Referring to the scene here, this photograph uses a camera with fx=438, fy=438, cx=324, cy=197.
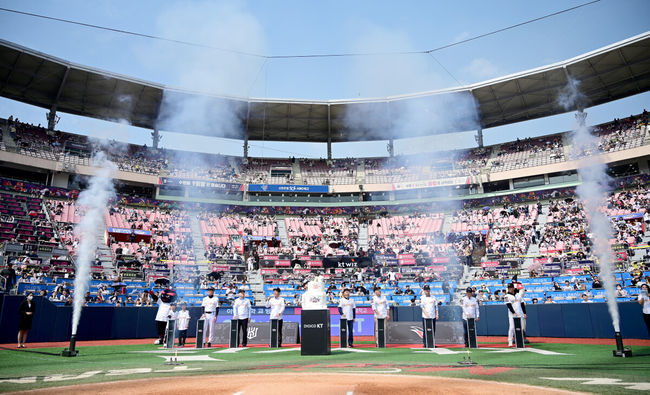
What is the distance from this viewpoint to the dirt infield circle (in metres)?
5.61

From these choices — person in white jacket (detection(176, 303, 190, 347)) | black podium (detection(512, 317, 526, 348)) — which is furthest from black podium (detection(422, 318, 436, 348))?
person in white jacket (detection(176, 303, 190, 347))

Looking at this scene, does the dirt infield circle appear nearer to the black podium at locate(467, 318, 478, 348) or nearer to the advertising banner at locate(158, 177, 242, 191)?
the black podium at locate(467, 318, 478, 348)

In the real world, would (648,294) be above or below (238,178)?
below

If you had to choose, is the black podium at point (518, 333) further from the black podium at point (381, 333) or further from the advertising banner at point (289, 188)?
the advertising banner at point (289, 188)

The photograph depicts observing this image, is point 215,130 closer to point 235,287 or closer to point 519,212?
point 235,287

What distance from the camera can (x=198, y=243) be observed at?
1431 inches

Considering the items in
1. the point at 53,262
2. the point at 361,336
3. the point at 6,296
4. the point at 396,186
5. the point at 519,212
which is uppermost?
the point at 396,186

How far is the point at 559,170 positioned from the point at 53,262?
131 feet

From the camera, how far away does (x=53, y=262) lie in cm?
2639

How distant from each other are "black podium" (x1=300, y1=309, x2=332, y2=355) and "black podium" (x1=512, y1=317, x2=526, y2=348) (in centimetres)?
599

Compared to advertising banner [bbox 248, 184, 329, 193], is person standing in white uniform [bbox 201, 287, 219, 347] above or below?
below

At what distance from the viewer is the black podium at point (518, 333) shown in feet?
43.1

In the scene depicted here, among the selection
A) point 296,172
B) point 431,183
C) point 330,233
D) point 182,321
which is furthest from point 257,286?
point 431,183

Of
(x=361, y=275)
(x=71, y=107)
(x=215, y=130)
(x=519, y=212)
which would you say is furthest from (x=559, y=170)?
(x=71, y=107)
